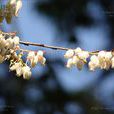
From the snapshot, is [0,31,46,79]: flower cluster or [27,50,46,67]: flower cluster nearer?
[0,31,46,79]: flower cluster

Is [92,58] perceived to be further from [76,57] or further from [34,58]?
[34,58]

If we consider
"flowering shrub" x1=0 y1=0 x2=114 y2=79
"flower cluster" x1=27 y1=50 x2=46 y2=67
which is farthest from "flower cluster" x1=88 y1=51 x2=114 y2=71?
"flower cluster" x1=27 y1=50 x2=46 y2=67

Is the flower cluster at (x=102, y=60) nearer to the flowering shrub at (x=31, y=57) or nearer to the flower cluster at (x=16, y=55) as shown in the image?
the flowering shrub at (x=31, y=57)

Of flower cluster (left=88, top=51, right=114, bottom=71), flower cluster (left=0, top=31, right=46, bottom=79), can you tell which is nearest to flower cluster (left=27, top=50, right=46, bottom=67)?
flower cluster (left=0, top=31, right=46, bottom=79)

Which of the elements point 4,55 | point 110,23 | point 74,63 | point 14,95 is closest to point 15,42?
point 4,55

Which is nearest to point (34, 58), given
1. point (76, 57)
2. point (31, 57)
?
point (31, 57)

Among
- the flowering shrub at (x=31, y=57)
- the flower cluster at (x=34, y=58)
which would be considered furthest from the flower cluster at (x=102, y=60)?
the flower cluster at (x=34, y=58)

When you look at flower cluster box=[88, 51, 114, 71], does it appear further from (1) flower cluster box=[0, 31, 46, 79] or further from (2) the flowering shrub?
(1) flower cluster box=[0, 31, 46, 79]
